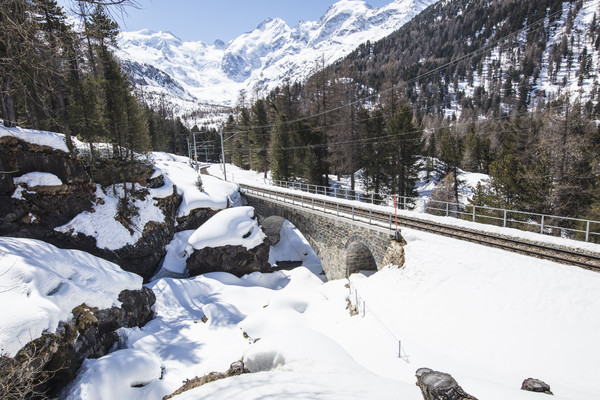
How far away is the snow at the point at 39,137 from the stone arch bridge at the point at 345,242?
13.8m

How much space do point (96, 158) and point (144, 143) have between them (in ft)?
13.1

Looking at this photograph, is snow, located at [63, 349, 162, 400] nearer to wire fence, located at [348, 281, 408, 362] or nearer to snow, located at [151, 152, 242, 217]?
wire fence, located at [348, 281, 408, 362]

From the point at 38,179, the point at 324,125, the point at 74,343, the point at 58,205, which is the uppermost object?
the point at 324,125

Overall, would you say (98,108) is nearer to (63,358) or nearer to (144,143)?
(144,143)

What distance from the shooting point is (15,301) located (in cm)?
761

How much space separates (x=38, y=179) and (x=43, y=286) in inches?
351

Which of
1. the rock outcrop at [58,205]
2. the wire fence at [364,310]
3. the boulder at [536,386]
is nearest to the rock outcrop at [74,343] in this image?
the rock outcrop at [58,205]

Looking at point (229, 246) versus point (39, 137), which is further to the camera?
point (229, 246)

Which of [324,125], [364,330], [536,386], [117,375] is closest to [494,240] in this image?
[364,330]

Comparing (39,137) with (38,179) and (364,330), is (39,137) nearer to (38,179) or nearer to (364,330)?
(38,179)

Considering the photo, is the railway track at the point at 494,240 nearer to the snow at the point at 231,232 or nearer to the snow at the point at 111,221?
the snow at the point at 231,232

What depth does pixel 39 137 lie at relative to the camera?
1489 centimetres

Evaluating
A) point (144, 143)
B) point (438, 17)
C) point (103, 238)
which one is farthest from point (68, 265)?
point (438, 17)

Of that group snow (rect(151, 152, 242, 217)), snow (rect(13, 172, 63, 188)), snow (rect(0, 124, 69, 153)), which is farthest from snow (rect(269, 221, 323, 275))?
snow (rect(0, 124, 69, 153))
